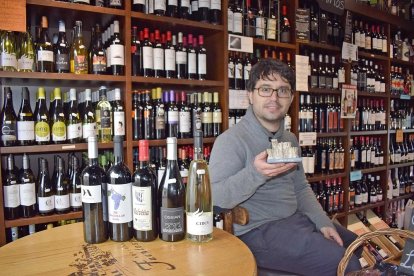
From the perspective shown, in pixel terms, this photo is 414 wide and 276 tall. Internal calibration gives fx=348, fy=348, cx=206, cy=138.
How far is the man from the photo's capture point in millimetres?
1330

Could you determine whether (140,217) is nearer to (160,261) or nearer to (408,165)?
(160,261)

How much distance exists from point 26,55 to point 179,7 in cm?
96

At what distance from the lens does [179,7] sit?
7.38ft

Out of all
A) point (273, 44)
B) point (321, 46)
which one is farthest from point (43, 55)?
point (321, 46)

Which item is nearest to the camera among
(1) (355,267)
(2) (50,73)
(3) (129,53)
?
(1) (355,267)

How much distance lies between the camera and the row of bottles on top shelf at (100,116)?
1.84 metres

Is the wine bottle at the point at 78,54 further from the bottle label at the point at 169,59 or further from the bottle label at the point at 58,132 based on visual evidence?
the bottle label at the point at 169,59

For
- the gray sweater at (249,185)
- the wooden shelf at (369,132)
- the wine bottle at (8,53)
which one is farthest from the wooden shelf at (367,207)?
the wine bottle at (8,53)

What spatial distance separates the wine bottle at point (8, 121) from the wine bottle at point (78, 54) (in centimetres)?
37

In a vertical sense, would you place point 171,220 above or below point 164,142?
below

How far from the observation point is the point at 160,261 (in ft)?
2.95

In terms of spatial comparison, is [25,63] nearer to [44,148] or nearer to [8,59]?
[8,59]

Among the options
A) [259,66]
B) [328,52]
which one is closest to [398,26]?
[328,52]

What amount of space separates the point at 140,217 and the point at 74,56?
4.56 ft
